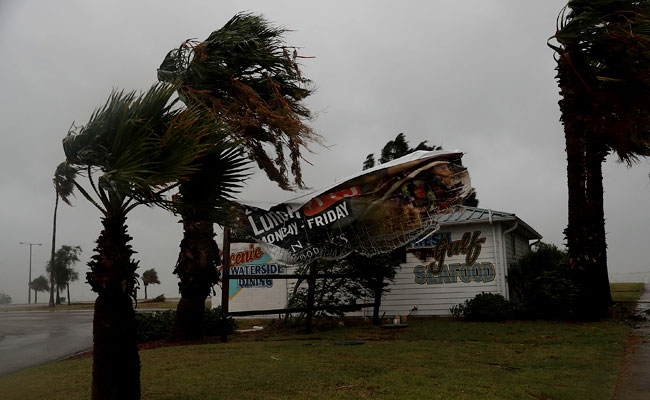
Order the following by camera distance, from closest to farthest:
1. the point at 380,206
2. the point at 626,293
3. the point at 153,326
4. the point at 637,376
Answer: the point at 637,376 → the point at 380,206 → the point at 153,326 → the point at 626,293

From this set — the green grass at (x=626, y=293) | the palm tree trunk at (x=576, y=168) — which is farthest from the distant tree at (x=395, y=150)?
the palm tree trunk at (x=576, y=168)

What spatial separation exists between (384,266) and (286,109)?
19.4 feet

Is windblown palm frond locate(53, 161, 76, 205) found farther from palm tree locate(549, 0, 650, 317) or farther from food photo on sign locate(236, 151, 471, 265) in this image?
Result: palm tree locate(549, 0, 650, 317)

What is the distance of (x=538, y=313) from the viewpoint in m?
15.0

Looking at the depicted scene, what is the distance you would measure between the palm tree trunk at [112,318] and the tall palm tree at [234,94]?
205 inches

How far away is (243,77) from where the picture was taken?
11.8 m

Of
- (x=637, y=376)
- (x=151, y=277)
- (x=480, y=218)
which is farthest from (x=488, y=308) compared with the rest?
(x=151, y=277)

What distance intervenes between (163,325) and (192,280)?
2.08 metres

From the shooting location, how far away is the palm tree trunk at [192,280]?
11992 millimetres

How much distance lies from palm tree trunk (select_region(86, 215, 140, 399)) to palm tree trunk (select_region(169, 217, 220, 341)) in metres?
6.59

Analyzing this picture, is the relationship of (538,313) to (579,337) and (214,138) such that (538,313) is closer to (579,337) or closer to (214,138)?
(579,337)

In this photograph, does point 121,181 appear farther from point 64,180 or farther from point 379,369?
point 379,369

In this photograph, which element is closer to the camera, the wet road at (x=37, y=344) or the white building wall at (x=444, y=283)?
the wet road at (x=37, y=344)

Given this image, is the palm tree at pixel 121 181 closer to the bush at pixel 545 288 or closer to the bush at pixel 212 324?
the bush at pixel 212 324
